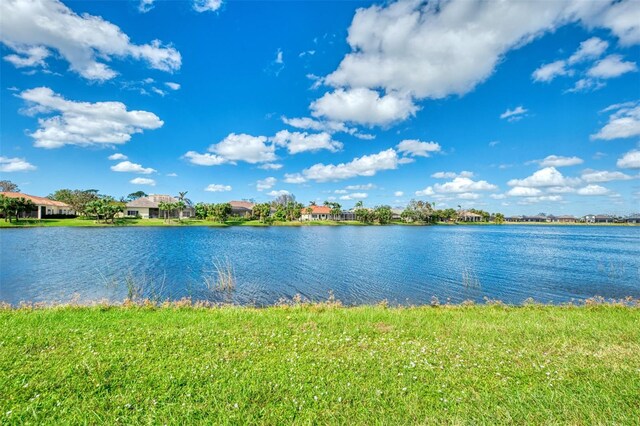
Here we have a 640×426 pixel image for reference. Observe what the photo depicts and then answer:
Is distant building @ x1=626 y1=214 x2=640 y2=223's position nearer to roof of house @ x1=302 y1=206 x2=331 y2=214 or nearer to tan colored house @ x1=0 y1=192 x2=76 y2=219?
roof of house @ x1=302 y1=206 x2=331 y2=214

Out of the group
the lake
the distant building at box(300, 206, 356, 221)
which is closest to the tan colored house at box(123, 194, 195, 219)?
the distant building at box(300, 206, 356, 221)

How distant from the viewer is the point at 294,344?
23.4 feet

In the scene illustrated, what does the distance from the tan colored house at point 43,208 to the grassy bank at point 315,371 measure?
85226 mm

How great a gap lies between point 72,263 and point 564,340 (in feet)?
103

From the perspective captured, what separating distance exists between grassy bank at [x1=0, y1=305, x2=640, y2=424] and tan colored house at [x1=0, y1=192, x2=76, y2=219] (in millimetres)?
85226

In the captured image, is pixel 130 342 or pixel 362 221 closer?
pixel 130 342

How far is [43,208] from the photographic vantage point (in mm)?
74000

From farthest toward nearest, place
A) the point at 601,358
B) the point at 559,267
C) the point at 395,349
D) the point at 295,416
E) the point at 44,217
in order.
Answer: the point at 44,217 → the point at 559,267 → the point at 395,349 → the point at 601,358 → the point at 295,416

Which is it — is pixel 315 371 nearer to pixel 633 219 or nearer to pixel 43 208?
pixel 43 208

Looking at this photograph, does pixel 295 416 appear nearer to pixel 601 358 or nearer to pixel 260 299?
pixel 601 358

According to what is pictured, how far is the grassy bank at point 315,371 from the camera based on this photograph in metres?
4.60

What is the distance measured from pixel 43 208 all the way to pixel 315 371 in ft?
314

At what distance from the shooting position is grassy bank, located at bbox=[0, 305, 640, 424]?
4598 millimetres

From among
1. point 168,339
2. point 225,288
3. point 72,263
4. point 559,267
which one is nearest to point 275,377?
point 168,339
